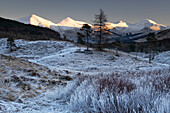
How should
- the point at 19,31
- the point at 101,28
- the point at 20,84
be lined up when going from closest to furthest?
the point at 20,84
the point at 101,28
the point at 19,31

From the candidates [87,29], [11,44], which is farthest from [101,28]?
[11,44]

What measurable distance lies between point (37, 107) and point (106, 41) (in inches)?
1251

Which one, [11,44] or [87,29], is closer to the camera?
[87,29]

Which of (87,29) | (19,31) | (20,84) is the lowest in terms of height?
(20,84)

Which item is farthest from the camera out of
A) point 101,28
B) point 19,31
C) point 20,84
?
point 19,31

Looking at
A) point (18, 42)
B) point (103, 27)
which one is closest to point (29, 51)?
point (18, 42)

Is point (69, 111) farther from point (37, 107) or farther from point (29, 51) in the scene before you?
point (29, 51)

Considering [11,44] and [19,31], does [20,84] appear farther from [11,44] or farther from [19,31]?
[19,31]

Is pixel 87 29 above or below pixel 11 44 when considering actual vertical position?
above

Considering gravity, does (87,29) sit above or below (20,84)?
above

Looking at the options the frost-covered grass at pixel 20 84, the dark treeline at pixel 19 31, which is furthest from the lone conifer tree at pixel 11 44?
the frost-covered grass at pixel 20 84

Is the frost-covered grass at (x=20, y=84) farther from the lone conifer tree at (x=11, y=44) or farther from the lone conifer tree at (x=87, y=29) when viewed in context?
the lone conifer tree at (x=11, y=44)

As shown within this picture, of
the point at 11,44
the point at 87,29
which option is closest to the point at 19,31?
the point at 11,44

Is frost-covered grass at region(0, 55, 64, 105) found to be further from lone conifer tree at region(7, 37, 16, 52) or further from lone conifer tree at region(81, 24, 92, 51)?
lone conifer tree at region(7, 37, 16, 52)
